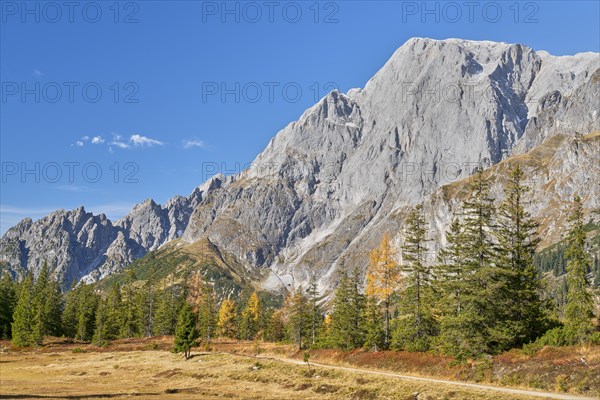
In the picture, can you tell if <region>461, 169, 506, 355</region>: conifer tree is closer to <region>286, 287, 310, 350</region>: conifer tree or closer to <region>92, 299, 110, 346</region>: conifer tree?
<region>286, 287, 310, 350</region>: conifer tree

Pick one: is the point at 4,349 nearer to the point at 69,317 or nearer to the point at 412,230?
the point at 69,317

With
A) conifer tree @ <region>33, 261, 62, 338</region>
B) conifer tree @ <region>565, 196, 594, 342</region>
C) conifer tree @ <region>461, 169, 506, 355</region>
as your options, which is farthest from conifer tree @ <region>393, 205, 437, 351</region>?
conifer tree @ <region>33, 261, 62, 338</region>

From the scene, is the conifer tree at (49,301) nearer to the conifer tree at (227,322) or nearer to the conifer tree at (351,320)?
the conifer tree at (227,322)

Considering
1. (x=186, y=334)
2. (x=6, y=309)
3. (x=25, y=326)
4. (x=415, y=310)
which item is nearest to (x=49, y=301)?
(x=6, y=309)

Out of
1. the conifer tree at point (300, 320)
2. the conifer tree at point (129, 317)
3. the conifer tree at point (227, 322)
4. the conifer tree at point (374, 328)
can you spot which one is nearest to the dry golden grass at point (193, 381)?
the conifer tree at point (374, 328)

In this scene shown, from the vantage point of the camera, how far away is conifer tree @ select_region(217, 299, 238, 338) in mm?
133750

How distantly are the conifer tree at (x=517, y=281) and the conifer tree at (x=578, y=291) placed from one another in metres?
3.33

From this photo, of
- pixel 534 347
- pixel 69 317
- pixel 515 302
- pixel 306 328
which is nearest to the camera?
pixel 534 347

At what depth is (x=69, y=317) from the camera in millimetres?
124062

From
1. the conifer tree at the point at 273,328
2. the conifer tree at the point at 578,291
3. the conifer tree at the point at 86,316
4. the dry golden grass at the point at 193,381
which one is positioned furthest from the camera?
the conifer tree at the point at 273,328

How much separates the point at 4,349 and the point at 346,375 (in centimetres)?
7421

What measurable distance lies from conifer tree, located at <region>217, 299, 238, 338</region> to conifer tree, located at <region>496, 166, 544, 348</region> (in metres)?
95.3

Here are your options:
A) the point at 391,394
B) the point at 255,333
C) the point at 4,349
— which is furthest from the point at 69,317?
the point at 391,394

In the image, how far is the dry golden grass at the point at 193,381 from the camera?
1623 inches
